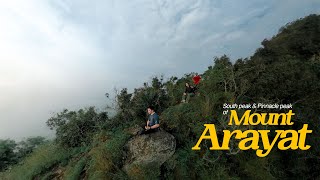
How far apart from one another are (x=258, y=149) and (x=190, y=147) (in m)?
2.75

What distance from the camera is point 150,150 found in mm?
12578

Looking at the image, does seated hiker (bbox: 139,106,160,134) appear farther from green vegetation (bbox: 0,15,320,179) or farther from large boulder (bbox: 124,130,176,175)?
green vegetation (bbox: 0,15,320,179)

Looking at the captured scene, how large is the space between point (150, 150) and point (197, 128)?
2207 mm

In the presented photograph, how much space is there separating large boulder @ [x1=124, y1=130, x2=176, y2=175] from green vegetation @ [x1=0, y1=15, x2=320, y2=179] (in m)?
0.27

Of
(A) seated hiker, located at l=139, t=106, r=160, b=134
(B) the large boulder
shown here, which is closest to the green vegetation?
(B) the large boulder

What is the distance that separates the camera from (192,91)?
16.3 metres

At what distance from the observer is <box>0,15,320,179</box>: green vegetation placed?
12.4 meters

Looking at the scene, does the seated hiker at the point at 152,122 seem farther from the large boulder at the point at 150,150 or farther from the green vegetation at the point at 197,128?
the green vegetation at the point at 197,128

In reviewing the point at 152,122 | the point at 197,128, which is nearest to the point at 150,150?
the point at 152,122

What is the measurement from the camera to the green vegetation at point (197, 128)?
12406mm

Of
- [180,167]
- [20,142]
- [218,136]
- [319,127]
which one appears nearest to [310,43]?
[319,127]

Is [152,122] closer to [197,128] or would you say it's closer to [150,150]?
[150,150]

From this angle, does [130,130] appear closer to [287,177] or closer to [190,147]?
[190,147]

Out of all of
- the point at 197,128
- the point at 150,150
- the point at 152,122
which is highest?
the point at 152,122
